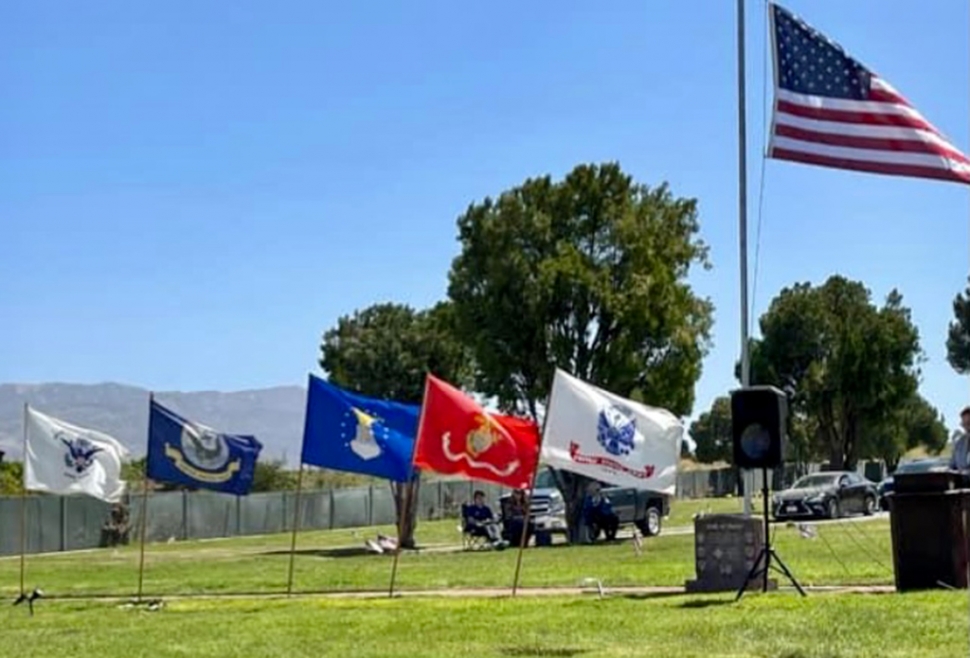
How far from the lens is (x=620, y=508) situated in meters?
36.2

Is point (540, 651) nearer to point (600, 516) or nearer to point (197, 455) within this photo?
point (197, 455)

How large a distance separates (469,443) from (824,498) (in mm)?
24538

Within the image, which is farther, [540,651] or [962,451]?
[962,451]

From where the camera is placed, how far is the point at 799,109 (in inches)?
628

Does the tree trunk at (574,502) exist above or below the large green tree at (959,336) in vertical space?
below

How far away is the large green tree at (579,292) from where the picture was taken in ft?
117

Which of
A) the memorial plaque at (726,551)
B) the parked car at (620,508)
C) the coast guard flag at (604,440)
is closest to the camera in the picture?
the memorial plaque at (726,551)

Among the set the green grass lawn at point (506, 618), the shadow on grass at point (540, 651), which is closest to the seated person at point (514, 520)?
the green grass lawn at point (506, 618)

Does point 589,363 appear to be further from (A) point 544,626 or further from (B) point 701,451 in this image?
(B) point 701,451

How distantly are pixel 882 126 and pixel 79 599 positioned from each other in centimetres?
1244

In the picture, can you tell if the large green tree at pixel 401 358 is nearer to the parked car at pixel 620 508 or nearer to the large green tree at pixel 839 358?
the parked car at pixel 620 508

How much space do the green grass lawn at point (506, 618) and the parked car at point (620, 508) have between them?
10973 mm

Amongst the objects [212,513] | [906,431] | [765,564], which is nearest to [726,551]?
[765,564]

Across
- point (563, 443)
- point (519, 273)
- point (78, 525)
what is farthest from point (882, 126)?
point (78, 525)
